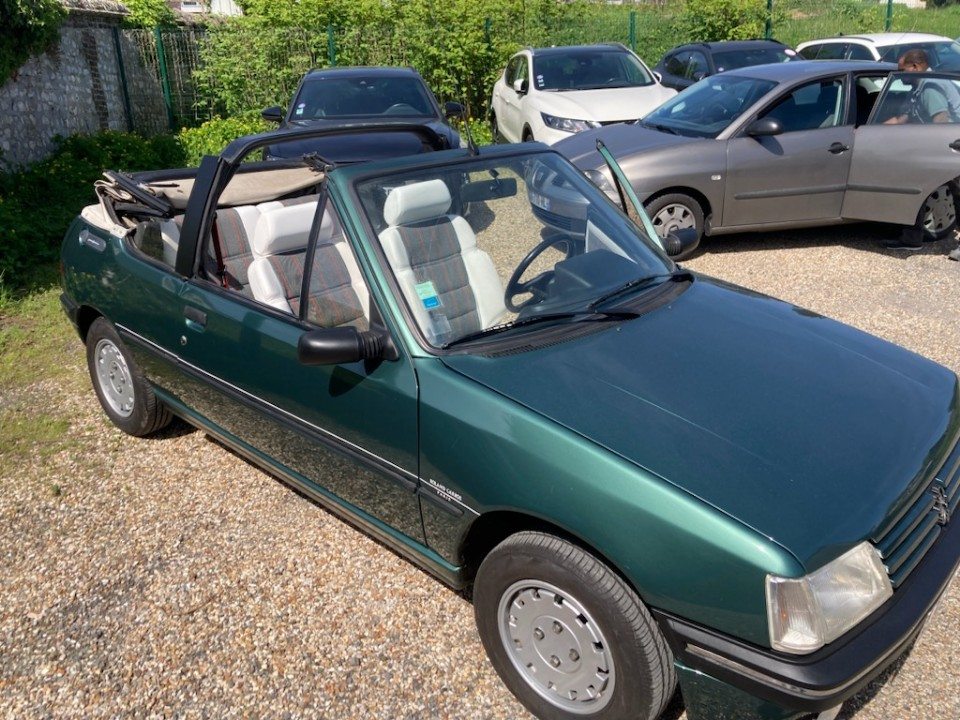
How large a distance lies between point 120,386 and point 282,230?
1.54 meters

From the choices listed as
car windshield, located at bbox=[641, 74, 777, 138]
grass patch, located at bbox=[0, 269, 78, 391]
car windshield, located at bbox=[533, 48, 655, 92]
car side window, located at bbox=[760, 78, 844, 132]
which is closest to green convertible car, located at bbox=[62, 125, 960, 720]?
grass patch, located at bbox=[0, 269, 78, 391]

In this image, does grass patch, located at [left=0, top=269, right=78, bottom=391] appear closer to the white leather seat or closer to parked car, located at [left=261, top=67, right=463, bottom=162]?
parked car, located at [left=261, top=67, right=463, bottom=162]

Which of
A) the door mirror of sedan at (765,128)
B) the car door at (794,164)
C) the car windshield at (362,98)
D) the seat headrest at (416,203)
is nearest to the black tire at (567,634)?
the seat headrest at (416,203)

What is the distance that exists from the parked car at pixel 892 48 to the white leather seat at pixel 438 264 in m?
11.1

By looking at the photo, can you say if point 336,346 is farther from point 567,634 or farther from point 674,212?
→ point 674,212

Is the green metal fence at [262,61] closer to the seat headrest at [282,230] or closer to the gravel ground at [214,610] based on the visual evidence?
the gravel ground at [214,610]

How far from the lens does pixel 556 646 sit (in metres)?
2.60

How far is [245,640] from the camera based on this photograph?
321 centimetres

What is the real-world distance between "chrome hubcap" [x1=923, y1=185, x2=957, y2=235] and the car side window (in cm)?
107

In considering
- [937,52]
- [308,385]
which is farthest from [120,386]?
[937,52]

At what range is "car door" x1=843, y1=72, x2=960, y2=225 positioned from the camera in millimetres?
7367

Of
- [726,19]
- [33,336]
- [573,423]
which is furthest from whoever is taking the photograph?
[726,19]

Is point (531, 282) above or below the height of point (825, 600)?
above

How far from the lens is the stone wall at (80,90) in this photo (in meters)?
11.4
